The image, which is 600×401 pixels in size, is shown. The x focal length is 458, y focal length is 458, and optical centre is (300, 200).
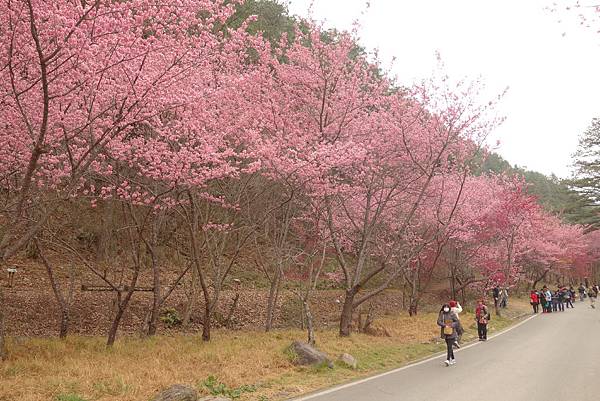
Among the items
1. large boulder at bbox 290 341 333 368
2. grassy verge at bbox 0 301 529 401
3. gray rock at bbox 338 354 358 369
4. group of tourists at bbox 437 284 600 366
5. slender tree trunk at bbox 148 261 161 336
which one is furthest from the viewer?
slender tree trunk at bbox 148 261 161 336

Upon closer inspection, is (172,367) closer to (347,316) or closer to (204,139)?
(204,139)

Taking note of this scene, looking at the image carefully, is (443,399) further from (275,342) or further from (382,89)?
(382,89)

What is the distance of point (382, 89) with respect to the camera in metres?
16.2

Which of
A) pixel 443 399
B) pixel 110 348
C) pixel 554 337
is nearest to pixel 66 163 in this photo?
pixel 110 348

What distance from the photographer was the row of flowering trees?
7.70m

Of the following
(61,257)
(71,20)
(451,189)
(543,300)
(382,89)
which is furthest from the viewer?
(543,300)

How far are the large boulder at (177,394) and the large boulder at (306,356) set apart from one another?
135 inches

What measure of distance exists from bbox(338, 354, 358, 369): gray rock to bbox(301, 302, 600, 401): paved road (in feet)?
3.13

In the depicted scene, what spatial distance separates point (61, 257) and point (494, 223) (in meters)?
22.9

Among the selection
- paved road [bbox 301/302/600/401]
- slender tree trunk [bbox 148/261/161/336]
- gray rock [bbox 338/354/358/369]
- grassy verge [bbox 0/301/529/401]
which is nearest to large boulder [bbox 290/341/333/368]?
grassy verge [bbox 0/301/529/401]

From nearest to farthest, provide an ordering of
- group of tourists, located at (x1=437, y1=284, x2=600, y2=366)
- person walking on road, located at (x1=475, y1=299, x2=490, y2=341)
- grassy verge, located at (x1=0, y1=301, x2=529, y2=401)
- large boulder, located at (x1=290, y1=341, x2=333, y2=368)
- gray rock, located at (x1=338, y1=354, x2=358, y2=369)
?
grassy verge, located at (x1=0, y1=301, x2=529, y2=401) → large boulder, located at (x1=290, y1=341, x2=333, y2=368) → gray rock, located at (x1=338, y1=354, x2=358, y2=369) → group of tourists, located at (x1=437, y1=284, x2=600, y2=366) → person walking on road, located at (x1=475, y1=299, x2=490, y2=341)

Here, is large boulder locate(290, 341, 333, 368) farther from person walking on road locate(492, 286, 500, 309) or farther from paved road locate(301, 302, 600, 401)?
person walking on road locate(492, 286, 500, 309)

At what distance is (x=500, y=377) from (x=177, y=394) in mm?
6561

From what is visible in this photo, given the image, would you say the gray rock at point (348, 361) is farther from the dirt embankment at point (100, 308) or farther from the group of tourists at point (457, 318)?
the dirt embankment at point (100, 308)
